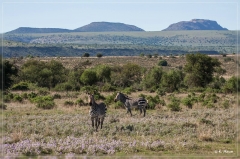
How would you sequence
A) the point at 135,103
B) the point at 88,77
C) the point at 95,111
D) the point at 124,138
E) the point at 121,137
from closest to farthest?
1. the point at 124,138
2. the point at 121,137
3. the point at 95,111
4. the point at 135,103
5. the point at 88,77

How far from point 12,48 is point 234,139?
463ft

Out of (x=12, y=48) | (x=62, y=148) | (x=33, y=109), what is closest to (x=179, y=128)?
(x=62, y=148)

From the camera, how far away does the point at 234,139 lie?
47.3 ft

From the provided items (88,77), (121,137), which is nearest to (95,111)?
(121,137)

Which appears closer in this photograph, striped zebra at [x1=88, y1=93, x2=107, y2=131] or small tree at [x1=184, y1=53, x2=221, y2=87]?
striped zebra at [x1=88, y1=93, x2=107, y2=131]

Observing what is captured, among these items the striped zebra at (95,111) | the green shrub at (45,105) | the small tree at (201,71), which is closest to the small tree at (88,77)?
the small tree at (201,71)

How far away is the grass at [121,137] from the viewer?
11953 mm

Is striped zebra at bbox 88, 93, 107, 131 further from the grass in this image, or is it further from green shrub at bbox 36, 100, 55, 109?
green shrub at bbox 36, 100, 55, 109

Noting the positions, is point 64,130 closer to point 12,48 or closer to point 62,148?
point 62,148

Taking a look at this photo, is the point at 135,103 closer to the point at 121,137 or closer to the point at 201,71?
the point at 121,137

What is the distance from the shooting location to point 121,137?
48.2 feet

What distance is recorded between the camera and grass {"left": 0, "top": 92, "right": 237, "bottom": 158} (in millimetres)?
11953

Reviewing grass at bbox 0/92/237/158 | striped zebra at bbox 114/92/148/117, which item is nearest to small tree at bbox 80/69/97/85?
striped zebra at bbox 114/92/148/117

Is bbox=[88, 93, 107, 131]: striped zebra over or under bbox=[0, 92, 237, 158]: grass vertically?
over
